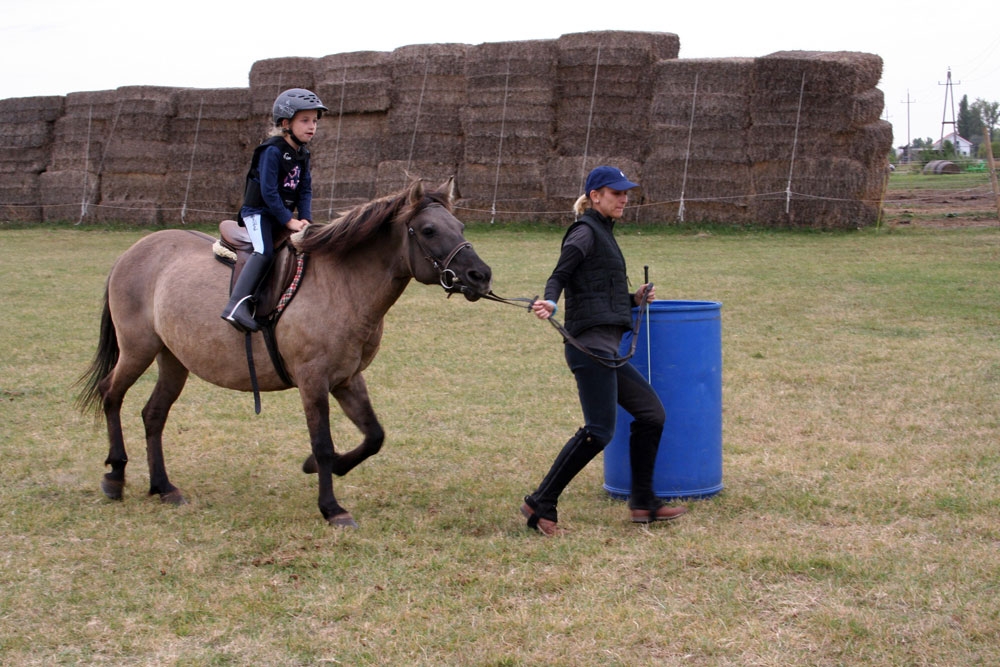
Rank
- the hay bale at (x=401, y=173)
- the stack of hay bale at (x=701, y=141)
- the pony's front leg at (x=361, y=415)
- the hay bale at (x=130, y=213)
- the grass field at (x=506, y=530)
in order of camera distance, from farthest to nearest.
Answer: the hay bale at (x=130, y=213)
the hay bale at (x=401, y=173)
the stack of hay bale at (x=701, y=141)
the pony's front leg at (x=361, y=415)
the grass field at (x=506, y=530)

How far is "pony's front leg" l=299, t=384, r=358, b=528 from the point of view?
601 cm

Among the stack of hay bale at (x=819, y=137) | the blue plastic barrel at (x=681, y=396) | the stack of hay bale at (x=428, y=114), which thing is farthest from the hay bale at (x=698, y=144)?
the blue plastic barrel at (x=681, y=396)

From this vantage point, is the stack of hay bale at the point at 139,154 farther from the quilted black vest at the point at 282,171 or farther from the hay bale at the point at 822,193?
the quilted black vest at the point at 282,171

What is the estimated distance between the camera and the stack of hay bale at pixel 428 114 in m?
25.3

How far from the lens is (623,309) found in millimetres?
5754

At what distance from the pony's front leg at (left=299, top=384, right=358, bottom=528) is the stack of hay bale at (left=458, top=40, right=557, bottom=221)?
1898 cm

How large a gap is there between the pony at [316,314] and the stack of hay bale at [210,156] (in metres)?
21.6

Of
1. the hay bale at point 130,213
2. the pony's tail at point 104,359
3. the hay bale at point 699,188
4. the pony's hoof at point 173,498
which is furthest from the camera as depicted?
the hay bale at point 130,213

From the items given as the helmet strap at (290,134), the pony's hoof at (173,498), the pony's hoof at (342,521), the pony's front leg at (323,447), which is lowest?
the pony's hoof at (173,498)

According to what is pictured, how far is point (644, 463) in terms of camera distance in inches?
232

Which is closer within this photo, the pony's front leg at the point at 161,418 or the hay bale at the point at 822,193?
the pony's front leg at the point at 161,418

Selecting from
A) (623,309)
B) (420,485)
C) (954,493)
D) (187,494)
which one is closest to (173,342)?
(187,494)

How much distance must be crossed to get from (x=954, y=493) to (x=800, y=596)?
6.71 ft

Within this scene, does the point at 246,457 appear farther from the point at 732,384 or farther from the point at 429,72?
the point at 429,72
